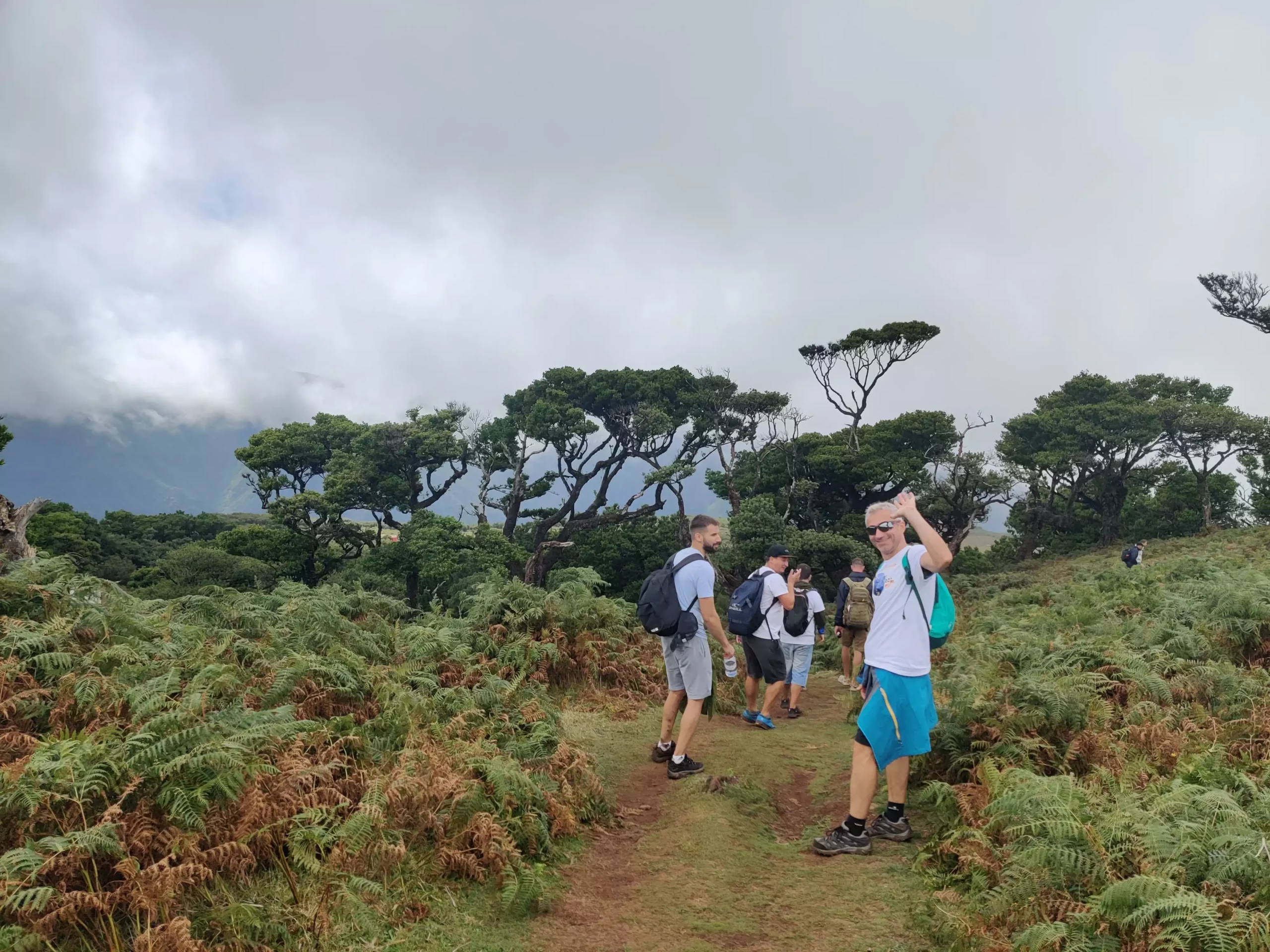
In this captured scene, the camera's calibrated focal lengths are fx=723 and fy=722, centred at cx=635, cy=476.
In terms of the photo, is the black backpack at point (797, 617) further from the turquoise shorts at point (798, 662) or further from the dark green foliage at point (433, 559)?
the dark green foliage at point (433, 559)

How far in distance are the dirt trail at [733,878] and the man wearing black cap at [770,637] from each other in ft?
→ 5.08

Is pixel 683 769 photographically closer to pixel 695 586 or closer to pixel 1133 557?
pixel 695 586

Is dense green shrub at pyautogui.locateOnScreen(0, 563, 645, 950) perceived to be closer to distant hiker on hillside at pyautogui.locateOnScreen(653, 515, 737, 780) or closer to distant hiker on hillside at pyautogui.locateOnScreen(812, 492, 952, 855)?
Result: distant hiker on hillside at pyautogui.locateOnScreen(653, 515, 737, 780)

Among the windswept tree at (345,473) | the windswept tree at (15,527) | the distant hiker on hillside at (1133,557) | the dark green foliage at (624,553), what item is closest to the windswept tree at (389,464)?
the windswept tree at (345,473)

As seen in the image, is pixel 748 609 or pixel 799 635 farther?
pixel 799 635

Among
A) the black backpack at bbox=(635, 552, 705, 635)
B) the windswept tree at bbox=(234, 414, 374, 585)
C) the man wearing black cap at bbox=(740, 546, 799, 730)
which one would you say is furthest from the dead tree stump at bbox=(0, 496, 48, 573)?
the windswept tree at bbox=(234, 414, 374, 585)

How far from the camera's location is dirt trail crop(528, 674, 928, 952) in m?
4.11

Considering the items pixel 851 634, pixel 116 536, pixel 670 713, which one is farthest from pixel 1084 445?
pixel 116 536

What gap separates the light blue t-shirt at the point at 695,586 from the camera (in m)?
6.58

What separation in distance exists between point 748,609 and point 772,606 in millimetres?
290

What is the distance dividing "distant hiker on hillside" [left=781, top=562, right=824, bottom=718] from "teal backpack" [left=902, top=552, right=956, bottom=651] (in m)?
3.74

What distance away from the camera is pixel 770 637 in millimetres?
8531

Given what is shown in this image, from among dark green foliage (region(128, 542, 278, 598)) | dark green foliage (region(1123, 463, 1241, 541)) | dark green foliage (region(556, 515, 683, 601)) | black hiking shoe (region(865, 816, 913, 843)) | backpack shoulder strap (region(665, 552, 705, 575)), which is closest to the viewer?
black hiking shoe (region(865, 816, 913, 843))

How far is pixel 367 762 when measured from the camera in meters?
5.38
